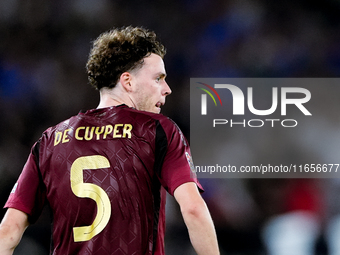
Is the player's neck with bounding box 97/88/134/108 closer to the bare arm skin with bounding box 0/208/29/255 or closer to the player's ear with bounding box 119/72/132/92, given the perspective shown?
the player's ear with bounding box 119/72/132/92

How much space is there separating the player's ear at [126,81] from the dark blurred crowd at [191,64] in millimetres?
1248

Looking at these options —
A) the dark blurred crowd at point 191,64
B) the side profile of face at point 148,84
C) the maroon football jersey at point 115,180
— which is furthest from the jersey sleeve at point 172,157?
the dark blurred crowd at point 191,64

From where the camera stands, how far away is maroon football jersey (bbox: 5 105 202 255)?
901 mm

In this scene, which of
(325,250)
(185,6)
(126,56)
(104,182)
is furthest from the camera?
(185,6)

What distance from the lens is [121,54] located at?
3.65 ft

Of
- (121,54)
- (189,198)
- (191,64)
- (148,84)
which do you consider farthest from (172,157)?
(191,64)

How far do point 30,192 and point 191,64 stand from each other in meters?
1.54

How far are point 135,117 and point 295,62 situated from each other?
164 cm

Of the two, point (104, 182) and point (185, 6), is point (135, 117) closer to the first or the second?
point (104, 182)

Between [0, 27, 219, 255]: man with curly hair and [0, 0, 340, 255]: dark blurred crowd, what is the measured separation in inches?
53.3

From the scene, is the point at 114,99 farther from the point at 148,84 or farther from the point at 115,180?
the point at 115,180

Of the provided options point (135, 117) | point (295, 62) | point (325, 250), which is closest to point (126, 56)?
point (135, 117)

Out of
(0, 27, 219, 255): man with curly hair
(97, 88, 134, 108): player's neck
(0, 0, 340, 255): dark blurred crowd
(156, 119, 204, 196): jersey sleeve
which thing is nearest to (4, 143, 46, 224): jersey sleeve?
(0, 27, 219, 255): man with curly hair

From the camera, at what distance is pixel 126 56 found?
3.62 feet
